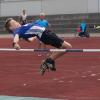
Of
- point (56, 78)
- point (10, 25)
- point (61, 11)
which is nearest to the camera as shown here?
point (10, 25)

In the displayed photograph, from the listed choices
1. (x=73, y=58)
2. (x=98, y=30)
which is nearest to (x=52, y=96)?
(x=73, y=58)

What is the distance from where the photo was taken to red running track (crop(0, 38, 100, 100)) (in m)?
11.9

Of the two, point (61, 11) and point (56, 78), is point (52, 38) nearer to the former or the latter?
point (56, 78)

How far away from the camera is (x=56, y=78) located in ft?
46.6

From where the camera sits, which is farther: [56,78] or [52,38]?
[56,78]

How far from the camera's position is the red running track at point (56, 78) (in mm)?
11875

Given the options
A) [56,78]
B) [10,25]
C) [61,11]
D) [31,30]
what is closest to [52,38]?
[31,30]

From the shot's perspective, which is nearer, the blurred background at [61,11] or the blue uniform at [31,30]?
the blue uniform at [31,30]

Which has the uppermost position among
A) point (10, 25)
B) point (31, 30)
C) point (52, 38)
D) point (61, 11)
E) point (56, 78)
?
point (10, 25)

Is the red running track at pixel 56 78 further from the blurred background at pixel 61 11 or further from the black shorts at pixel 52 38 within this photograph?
the blurred background at pixel 61 11

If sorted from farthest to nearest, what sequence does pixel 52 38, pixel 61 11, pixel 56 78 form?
pixel 61 11 < pixel 56 78 < pixel 52 38

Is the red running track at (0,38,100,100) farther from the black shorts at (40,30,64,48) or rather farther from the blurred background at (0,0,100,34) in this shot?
the blurred background at (0,0,100,34)

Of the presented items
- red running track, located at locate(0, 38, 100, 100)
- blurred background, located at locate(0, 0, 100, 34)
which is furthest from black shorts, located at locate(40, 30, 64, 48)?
blurred background, located at locate(0, 0, 100, 34)

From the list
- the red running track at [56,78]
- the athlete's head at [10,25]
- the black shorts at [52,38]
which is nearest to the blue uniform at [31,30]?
the black shorts at [52,38]
